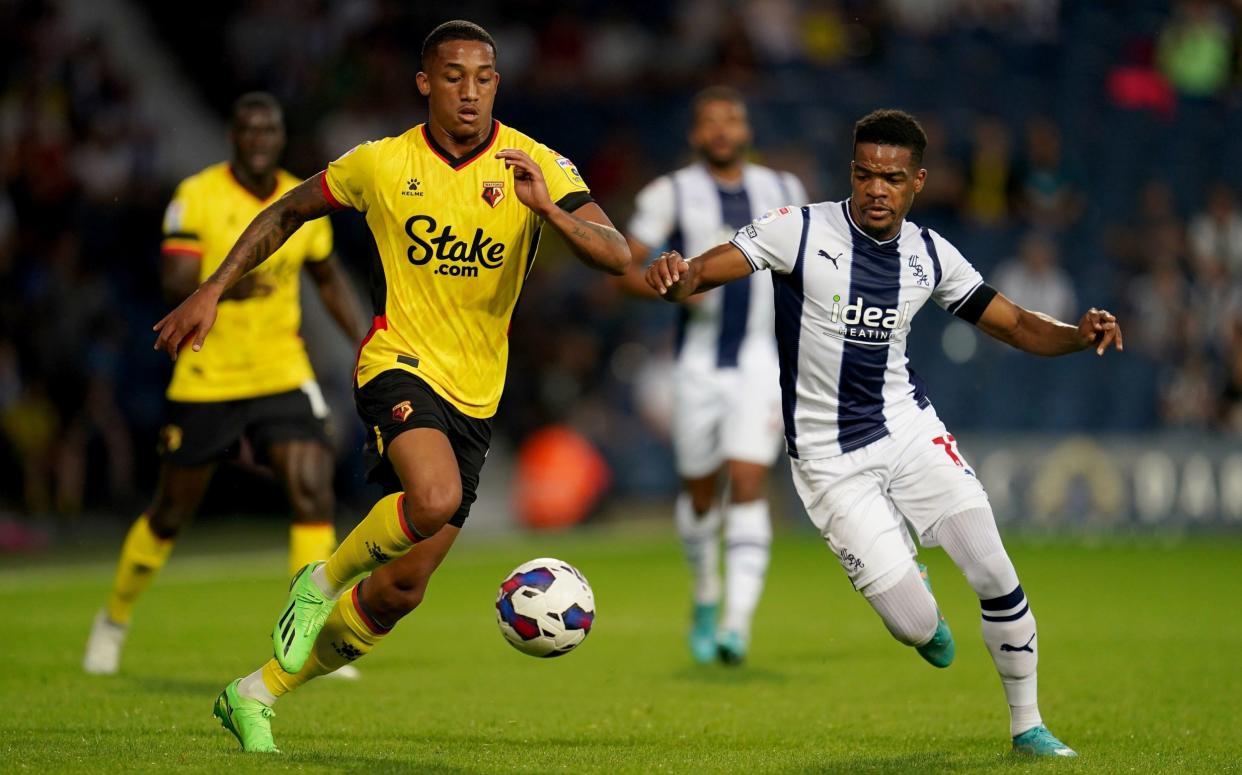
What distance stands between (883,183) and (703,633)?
4.26 metres

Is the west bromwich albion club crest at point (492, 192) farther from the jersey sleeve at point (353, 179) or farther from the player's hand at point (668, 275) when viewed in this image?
the player's hand at point (668, 275)

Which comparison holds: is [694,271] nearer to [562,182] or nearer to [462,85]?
[562,182]

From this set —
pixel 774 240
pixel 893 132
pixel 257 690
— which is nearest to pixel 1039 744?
pixel 774 240

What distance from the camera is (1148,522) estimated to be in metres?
19.7

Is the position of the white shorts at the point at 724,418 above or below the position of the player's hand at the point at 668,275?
below

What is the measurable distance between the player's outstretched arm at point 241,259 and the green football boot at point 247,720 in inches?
56.0

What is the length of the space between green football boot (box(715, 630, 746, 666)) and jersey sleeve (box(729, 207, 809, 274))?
10.9 ft

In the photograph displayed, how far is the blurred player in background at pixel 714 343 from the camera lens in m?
10.8

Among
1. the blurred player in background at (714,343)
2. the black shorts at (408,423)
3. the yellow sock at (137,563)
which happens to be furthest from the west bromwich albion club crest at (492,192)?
the yellow sock at (137,563)

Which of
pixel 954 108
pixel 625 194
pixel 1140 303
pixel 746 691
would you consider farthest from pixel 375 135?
pixel 746 691

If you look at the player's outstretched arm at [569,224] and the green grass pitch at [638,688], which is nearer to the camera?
the player's outstretched arm at [569,224]

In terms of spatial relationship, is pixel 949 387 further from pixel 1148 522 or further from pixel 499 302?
pixel 499 302

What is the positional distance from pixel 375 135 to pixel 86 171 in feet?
12.3

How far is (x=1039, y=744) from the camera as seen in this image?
724 cm
